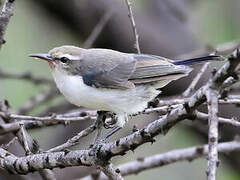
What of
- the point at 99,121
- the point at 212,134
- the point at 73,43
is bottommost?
the point at 212,134

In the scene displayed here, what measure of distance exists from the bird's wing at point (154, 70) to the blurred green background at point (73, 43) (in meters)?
1.75

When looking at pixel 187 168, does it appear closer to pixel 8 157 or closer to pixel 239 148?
pixel 239 148

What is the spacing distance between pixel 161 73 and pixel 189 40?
2876 mm

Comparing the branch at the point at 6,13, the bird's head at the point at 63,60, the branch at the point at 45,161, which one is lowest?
the branch at the point at 45,161

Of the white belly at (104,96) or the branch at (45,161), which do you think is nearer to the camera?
the branch at (45,161)

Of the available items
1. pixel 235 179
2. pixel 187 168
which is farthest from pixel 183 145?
pixel 235 179

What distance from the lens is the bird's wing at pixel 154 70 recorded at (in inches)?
131

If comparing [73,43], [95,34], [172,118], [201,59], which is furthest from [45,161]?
[73,43]

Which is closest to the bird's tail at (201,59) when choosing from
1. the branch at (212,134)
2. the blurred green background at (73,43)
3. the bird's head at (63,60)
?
the bird's head at (63,60)

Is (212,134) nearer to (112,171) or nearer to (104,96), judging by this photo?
(112,171)

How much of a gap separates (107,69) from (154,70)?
1.10 ft

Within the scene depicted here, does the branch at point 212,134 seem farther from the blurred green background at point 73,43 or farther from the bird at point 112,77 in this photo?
the blurred green background at point 73,43

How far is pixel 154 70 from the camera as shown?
348 centimetres

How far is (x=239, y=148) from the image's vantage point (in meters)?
3.76
